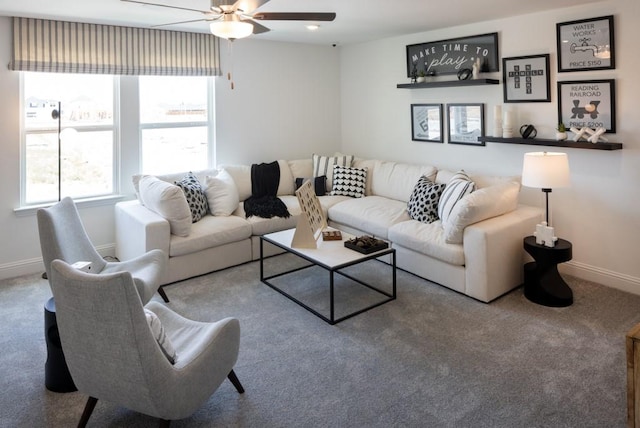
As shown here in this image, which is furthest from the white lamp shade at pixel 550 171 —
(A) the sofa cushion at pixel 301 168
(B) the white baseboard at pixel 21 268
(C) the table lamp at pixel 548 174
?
(B) the white baseboard at pixel 21 268

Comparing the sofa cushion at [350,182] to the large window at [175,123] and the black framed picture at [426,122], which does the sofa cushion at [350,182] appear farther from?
the large window at [175,123]

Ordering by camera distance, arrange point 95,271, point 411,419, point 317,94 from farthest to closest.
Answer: point 317,94 → point 95,271 → point 411,419

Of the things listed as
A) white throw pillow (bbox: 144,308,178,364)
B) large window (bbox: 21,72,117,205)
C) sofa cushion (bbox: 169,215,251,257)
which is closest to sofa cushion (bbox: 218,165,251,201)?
sofa cushion (bbox: 169,215,251,257)

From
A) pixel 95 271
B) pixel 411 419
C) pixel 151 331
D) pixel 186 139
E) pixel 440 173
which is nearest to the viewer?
pixel 151 331

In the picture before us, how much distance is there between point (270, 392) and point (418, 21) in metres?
3.65

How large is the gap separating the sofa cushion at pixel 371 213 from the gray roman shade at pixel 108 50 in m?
2.08

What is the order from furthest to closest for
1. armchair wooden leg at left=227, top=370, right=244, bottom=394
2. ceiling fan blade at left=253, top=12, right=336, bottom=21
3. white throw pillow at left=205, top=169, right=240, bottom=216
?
white throw pillow at left=205, top=169, right=240, bottom=216 → ceiling fan blade at left=253, top=12, right=336, bottom=21 → armchair wooden leg at left=227, top=370, right=244, bottom=394

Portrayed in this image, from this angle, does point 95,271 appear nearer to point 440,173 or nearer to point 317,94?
point 440,173

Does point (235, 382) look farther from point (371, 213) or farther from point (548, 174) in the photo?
point (548, 174)

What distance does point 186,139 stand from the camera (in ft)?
17.4

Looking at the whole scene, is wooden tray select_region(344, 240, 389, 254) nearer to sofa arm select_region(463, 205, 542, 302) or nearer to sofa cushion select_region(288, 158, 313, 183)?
sofa arm select_region(463, 205, 542, 302)

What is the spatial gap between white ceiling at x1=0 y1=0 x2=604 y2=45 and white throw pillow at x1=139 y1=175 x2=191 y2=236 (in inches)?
58.4

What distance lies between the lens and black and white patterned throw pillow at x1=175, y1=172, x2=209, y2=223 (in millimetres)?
4496

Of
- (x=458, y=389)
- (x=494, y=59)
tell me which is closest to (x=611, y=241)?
(x=494, y=59)
